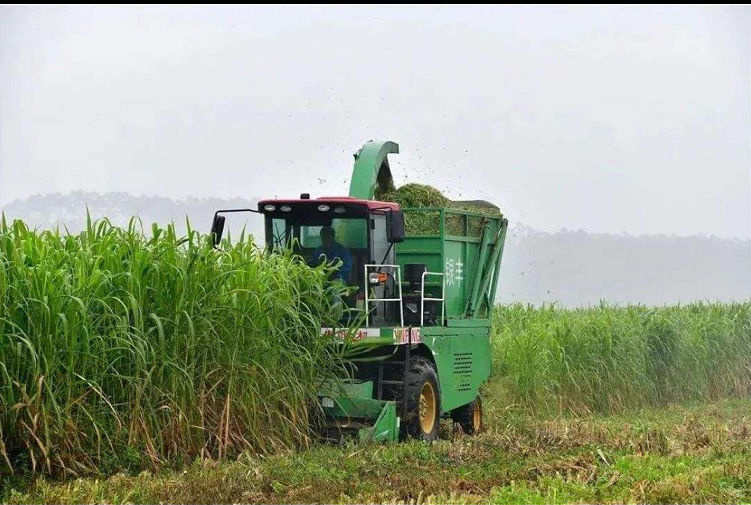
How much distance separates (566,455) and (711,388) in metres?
10.8

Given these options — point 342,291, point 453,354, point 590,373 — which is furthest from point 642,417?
point 342,291

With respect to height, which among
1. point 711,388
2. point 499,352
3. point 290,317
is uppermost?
point 290,317

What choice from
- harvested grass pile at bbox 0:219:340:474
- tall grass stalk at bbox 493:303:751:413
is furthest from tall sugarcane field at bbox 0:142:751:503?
tall grass stalk at bbox 493:303:751:413

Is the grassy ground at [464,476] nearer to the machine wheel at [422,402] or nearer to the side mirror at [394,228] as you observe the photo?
the machine wheel at [422,402]

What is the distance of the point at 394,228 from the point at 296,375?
185cm

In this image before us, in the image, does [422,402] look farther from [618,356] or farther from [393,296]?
[618,356]

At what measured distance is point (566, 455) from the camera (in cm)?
954

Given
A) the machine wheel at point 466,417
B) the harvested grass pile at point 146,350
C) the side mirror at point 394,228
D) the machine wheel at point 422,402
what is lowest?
the machine wheel at point 466,417

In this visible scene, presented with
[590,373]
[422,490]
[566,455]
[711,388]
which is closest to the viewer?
[422,490]

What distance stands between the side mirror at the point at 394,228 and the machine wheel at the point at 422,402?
141 centimetres

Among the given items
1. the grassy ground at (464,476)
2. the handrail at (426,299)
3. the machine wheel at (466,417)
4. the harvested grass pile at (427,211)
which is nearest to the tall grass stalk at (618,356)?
the machine wheel at (466,417)

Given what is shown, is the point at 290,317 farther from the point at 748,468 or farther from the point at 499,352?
the point at 499,352

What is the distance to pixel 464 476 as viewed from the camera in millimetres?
8477

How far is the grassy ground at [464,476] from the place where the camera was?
24.7 ft
